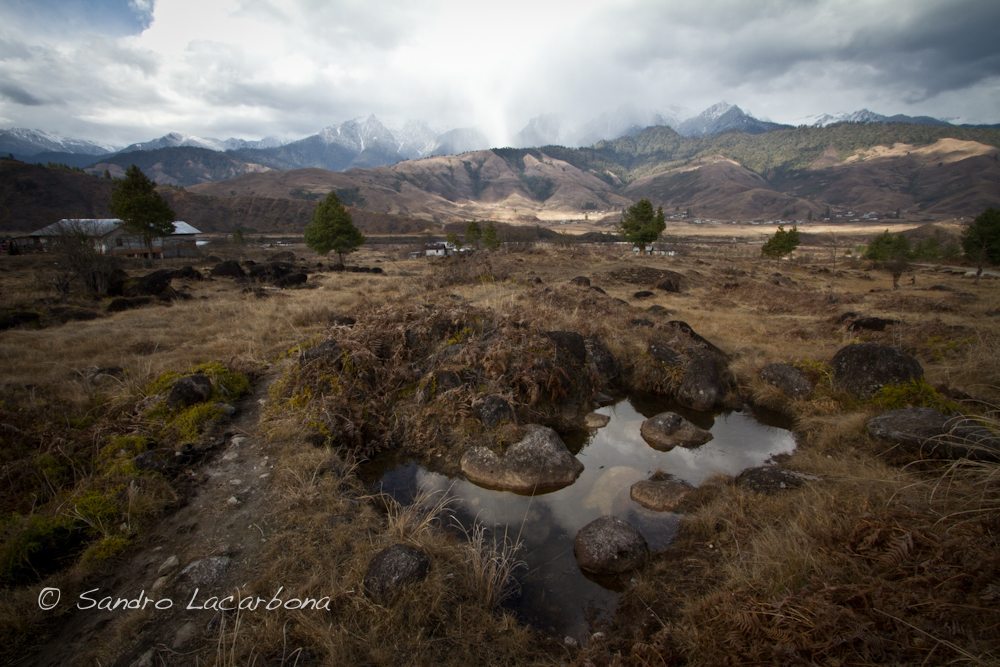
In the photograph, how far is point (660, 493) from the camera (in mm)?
7633

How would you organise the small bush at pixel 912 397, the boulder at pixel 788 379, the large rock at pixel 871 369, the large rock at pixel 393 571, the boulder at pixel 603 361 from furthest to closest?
the boulder at pixel 603 361 → the boulder at pixel 788 379 → the large rock at pixel 871 369 → the small bush at pixel 912 397 → the large rock at pixel 393 571

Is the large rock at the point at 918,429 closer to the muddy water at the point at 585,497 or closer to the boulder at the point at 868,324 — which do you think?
the muddy water at the point at 585,497

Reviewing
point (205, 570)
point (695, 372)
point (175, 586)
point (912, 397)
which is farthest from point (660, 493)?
point (175, 586)

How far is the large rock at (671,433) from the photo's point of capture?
996 centimetres

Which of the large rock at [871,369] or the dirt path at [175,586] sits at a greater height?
the large rock at [871,369]

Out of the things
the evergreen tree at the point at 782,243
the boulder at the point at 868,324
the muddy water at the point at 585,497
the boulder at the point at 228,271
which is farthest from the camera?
the evergreen tree at the point at 782,243

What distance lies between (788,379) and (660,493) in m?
7.11

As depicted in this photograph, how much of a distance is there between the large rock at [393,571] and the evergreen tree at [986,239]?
59745 millimetres

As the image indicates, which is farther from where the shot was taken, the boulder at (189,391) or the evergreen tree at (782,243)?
the evergreen tree at (782,243)

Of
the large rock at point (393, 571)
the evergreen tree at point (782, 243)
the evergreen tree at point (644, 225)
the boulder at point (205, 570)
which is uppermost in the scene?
the evergreen tree at point (644, 225)

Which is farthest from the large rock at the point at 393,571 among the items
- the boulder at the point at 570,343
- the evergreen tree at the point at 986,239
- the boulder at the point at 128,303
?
the evergreen tree at the point at 986,239

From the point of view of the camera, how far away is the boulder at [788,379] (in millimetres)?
11633

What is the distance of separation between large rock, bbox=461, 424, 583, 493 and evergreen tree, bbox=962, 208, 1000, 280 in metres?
55.9

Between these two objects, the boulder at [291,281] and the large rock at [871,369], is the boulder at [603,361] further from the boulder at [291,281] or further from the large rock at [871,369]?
the boulder at [291,281]
